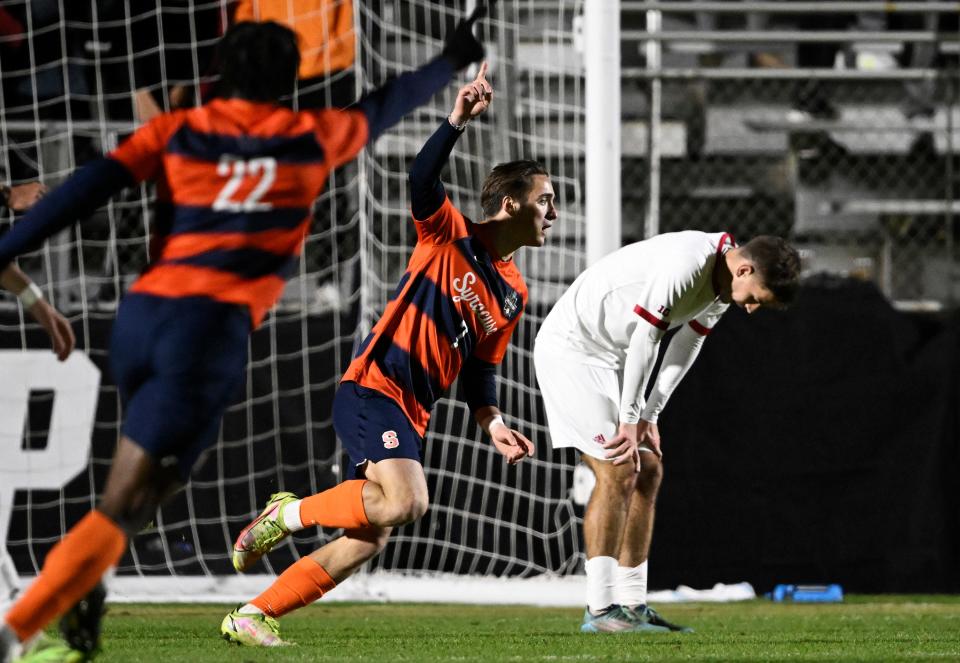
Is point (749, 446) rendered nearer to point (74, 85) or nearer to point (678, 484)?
point (678, 484)

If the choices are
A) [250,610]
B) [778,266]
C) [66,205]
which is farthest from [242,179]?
[778,266]

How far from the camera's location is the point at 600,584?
5359mm

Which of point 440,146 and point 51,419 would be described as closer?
point 440,146

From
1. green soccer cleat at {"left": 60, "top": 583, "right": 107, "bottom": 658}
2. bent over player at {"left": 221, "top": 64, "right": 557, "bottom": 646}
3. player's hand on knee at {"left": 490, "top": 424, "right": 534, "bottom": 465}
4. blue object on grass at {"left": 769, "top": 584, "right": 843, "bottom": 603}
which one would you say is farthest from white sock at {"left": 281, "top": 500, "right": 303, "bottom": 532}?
blue object on grass at {"left": 769, "top": 584, "right": 843, "bottom": 603}

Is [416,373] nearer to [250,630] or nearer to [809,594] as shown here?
[250,630]

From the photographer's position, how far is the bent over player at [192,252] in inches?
123

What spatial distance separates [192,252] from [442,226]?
1.58 meters

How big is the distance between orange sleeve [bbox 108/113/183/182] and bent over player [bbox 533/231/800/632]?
7.45 feet

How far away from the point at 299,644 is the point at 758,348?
3.88m

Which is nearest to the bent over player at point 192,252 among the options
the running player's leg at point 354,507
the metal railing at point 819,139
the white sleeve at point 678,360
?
the running player's leg at point 354,507

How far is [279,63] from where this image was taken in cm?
333

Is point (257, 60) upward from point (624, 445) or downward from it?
upward

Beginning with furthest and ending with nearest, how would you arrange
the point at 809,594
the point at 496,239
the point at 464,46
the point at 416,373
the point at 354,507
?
the point at 809,594, the point at 496,239, the point at 416,373, the point at 354,507, the point at 464,46

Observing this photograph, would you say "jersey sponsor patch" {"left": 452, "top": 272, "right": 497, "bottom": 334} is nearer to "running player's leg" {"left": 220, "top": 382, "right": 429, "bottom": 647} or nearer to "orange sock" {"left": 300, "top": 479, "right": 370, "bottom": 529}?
"running player's leg" {"left": 220, "top": 382, "right": 429, "bottom": 647}
